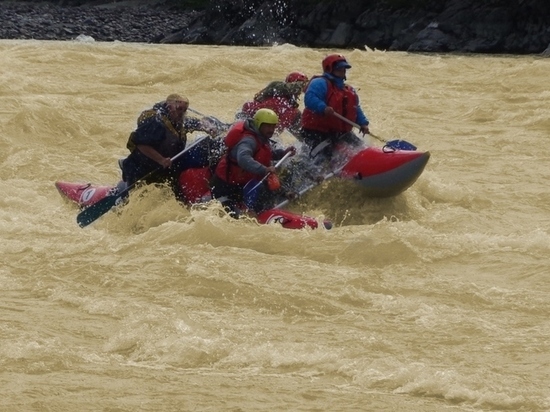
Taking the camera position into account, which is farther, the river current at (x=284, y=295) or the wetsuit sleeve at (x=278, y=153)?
the wetsuit sleeve at (x=278, y=153)

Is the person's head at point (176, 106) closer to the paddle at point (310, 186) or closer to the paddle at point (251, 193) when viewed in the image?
the paddle at point (251, 193)

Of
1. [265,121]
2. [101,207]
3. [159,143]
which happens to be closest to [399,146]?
[265,121]

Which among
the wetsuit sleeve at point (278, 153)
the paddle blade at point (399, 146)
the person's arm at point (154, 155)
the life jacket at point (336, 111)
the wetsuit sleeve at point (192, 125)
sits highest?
the life jacket at point (336, 111)

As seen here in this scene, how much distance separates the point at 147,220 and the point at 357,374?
180 inches

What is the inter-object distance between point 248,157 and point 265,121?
40 centimetres

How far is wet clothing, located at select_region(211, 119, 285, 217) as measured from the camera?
11.4 metres

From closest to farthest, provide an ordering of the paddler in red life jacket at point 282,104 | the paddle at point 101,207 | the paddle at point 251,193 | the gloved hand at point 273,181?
the gloved hand at point 273,181 < the paddle at point 251,193 < the paddle at point 101,207 < the paddler in red life jacket at point 282,104

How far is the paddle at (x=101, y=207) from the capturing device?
468 inches

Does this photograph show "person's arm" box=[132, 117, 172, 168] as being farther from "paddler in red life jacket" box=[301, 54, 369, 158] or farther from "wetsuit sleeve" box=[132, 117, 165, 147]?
"paddler in red life jacket" box=[301, 54, 369, 158]

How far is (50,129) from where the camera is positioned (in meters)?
17.8

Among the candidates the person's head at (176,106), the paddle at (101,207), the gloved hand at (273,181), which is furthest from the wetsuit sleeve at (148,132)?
the gloved hand at (273,181)

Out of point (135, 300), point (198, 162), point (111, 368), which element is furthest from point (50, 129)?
point (111, 368)

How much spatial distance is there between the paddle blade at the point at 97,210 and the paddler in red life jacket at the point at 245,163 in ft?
3.52

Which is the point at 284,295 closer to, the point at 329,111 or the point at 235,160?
the point at 235,160
